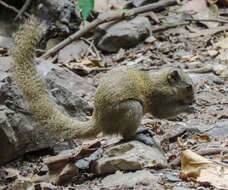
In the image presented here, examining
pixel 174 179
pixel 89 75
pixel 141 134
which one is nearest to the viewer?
pixel 174 179

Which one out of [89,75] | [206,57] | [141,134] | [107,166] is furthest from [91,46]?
[107,166]

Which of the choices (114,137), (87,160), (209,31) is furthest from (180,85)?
(209,31)

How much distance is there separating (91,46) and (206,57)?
269cm

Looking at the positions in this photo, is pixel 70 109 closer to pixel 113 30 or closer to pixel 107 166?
pixel 107 166

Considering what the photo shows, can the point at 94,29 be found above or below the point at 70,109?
above

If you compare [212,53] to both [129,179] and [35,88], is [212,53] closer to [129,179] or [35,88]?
[35,88]

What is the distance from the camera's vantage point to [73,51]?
934 centimetres

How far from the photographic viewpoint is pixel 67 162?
4.64 m

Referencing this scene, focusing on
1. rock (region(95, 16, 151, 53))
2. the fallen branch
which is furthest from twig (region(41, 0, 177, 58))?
the fallen branch

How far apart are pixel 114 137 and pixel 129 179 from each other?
182cm

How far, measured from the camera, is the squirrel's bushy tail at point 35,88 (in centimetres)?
472

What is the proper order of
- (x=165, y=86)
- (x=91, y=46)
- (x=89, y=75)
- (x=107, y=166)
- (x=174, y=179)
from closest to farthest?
(x=174, y=179) < (x=107, y=166) < (x=165, y=86) < (x=89, y=75) < (x=91, y=46)

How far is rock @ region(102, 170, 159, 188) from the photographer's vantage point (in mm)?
3957

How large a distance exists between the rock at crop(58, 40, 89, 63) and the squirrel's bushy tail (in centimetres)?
399
